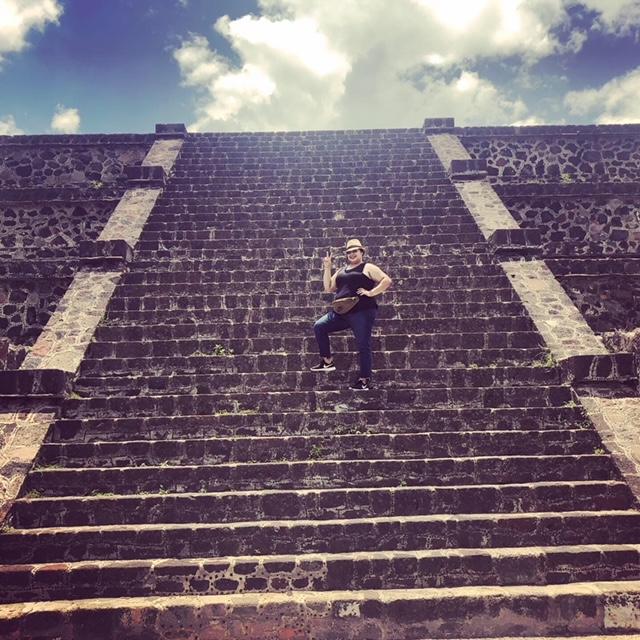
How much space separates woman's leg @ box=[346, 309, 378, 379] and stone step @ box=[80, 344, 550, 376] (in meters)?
0.56

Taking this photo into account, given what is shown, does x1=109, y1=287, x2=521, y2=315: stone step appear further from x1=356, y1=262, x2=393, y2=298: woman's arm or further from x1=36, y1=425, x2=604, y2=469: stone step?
x1=36, y1=425, x2=604, y2=469: stone step

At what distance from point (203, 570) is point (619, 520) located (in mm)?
3427

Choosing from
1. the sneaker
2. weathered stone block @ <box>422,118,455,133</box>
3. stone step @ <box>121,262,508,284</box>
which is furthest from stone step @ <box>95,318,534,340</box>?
weathered stone block @ <box>422,118,455,133</box>

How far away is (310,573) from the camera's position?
162 inches

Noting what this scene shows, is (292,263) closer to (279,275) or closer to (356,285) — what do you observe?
(279,275)

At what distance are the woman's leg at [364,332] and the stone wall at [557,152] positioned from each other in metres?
8.59

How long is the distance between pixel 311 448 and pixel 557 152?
11.0 meters

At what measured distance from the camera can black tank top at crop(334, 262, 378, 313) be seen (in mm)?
5637

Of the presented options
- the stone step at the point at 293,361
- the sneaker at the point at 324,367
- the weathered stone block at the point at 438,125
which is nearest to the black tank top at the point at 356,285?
the sneaker at the point at 324,367

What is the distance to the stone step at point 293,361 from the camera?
6203 mm

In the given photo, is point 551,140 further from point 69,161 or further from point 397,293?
point 69,161

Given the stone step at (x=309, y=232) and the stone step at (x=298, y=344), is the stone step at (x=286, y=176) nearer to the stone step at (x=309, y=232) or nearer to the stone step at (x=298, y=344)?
the stone step at (x=309, y=232)

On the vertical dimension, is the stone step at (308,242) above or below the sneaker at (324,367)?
above

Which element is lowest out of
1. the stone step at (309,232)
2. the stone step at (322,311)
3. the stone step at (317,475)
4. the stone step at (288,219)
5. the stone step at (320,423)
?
the stone step at (317,475)
